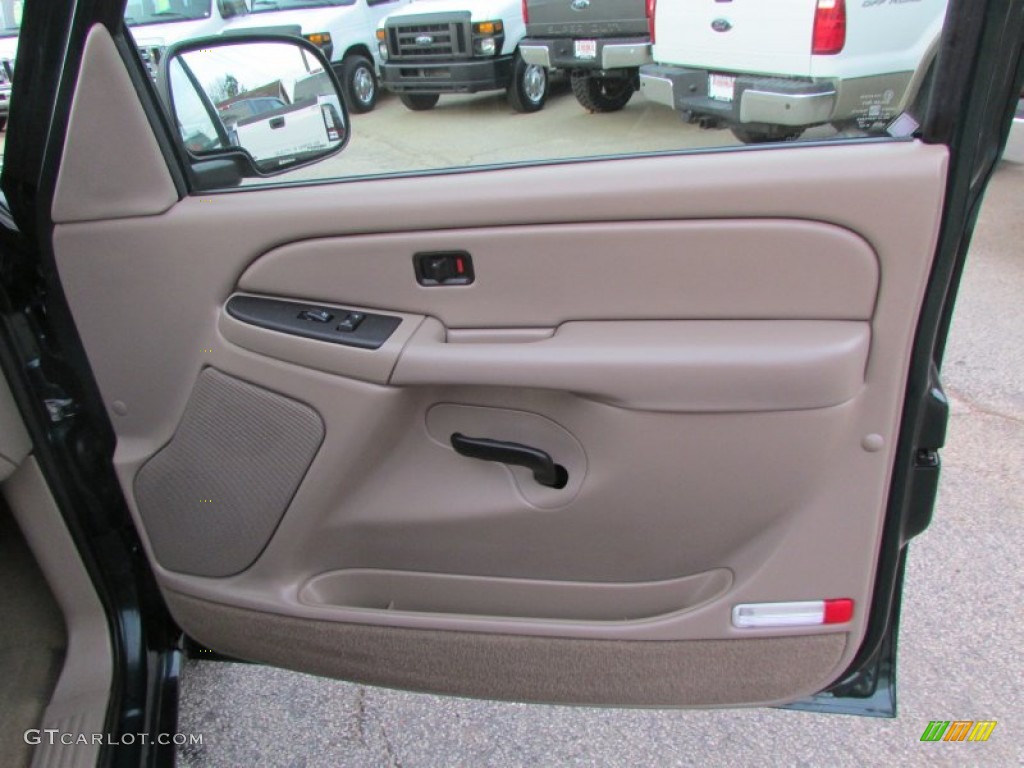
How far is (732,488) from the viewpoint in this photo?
129 cm

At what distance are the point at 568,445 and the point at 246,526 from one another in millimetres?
631

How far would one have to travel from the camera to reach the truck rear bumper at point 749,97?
55.7 inches

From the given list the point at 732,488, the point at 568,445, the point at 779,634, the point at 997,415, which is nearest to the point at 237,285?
the point at 568,445

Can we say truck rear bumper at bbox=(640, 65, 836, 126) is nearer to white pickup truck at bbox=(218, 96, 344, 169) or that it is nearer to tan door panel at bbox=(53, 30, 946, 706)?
tan door panel at bbox=(53, 30, 946, 706)

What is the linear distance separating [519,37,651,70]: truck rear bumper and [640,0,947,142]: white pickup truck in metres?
→ 0.05

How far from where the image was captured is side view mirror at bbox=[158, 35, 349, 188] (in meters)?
1.42

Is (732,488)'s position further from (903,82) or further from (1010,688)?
(1010,688)

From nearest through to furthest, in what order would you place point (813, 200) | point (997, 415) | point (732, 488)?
point (813, 200) < point (732, 488) < point (997, 415)

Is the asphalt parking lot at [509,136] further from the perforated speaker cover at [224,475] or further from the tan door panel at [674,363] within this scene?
the perforated speaker cover at [224,475]

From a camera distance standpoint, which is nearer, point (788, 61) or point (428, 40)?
point (788, 61)

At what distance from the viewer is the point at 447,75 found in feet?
8.50

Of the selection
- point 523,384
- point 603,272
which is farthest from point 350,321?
point 603,272

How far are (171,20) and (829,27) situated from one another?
1471mm

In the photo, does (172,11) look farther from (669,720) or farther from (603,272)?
(669,720)
